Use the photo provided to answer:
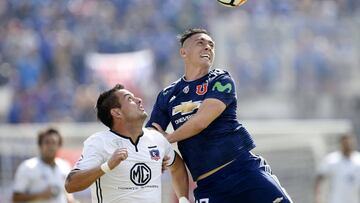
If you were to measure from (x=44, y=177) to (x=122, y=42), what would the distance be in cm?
990

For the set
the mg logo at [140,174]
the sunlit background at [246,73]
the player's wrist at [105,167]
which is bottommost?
the mg logo at [140,174]

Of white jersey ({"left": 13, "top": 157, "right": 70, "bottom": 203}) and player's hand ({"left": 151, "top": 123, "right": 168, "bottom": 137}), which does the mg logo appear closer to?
player's hand ({"left": 151, "top": 123, "right": 168, "bottom": 137})

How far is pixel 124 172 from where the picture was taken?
831 cm

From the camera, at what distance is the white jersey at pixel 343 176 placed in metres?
16.9

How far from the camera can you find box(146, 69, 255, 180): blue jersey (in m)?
8.91

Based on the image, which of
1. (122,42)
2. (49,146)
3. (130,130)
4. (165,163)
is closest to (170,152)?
(165,163)

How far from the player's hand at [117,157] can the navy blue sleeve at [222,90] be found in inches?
48.3

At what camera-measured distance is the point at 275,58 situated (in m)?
21.1

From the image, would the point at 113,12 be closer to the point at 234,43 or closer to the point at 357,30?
the point at 234,43

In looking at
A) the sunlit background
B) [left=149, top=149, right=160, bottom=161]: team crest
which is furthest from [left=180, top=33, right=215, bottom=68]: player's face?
the sunlit background

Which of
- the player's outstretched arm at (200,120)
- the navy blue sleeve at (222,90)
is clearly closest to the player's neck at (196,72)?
the navy blue sleeve at (222,90)

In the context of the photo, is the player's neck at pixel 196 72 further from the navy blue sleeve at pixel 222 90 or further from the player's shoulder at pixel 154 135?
the player's shoulder at pixel 154 135

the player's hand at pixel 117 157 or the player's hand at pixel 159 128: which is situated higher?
the player's hand at pixel 159 128

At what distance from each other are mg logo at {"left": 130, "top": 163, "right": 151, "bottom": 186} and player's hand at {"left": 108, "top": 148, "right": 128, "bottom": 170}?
15.6 inches
